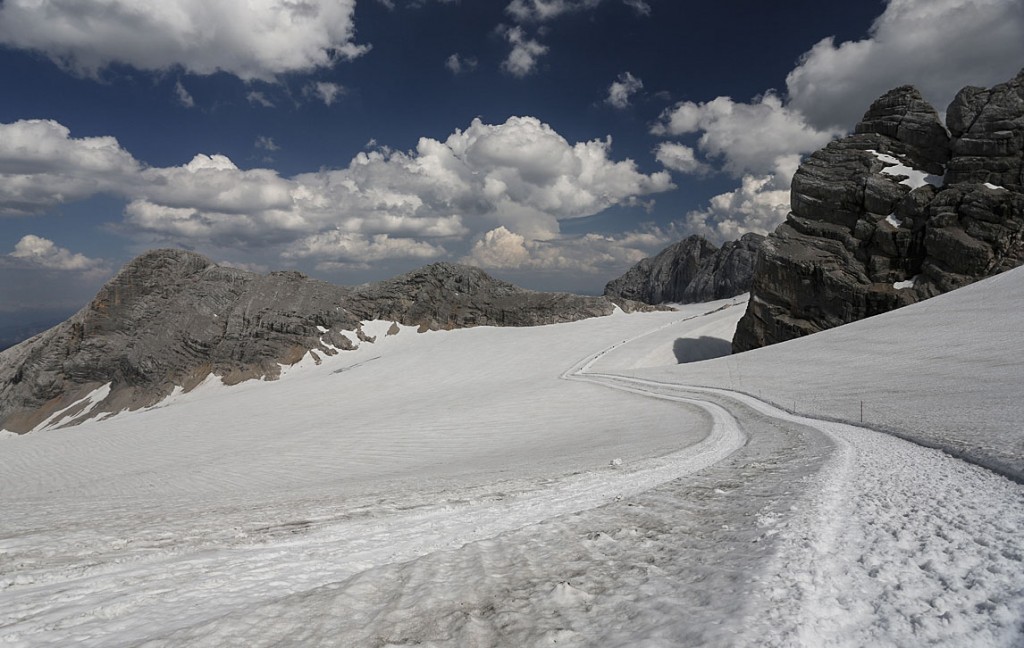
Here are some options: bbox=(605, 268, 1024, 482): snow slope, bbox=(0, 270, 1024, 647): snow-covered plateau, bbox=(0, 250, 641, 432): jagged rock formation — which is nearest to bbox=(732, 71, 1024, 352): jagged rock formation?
bbox=(605, 268, 1024, 482): snow slope

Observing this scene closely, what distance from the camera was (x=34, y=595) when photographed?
3.60m

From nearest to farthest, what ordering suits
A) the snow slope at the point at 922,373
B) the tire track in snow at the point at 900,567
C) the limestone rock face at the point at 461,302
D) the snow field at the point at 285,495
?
the tire track in snow at the point at 900,567 < the snow field at the point at 285,495 < the snow slope at the point at 922,373 < the limestone rock face at the point at 461,302

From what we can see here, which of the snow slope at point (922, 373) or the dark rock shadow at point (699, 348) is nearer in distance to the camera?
the snow slope at point (922, 373)

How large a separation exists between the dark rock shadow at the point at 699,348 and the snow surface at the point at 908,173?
19.1 meters

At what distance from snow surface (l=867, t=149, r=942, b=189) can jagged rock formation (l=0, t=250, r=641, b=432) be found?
36311mm

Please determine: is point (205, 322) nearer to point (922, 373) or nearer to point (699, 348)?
point (699, 348)

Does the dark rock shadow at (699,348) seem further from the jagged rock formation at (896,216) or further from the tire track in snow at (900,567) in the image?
the tire track in snow at (900,567)

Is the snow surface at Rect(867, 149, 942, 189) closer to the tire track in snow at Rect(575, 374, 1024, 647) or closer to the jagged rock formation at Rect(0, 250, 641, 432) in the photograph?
the jagged rock formation at Rect(0, 250, 641, 432)

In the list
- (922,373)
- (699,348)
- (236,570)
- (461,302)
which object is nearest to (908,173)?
(699,348)

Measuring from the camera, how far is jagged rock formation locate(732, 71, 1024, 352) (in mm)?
33375

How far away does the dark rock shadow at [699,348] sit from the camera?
45.6m

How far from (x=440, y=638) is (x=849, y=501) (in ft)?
13.6

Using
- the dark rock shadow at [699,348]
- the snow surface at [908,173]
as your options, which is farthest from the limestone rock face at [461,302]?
the snow surface at [908,173]

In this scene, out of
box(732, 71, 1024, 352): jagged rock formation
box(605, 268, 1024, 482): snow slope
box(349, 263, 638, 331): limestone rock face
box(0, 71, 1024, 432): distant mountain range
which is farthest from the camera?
box(349, 263, 638, 331): limestone rock face
